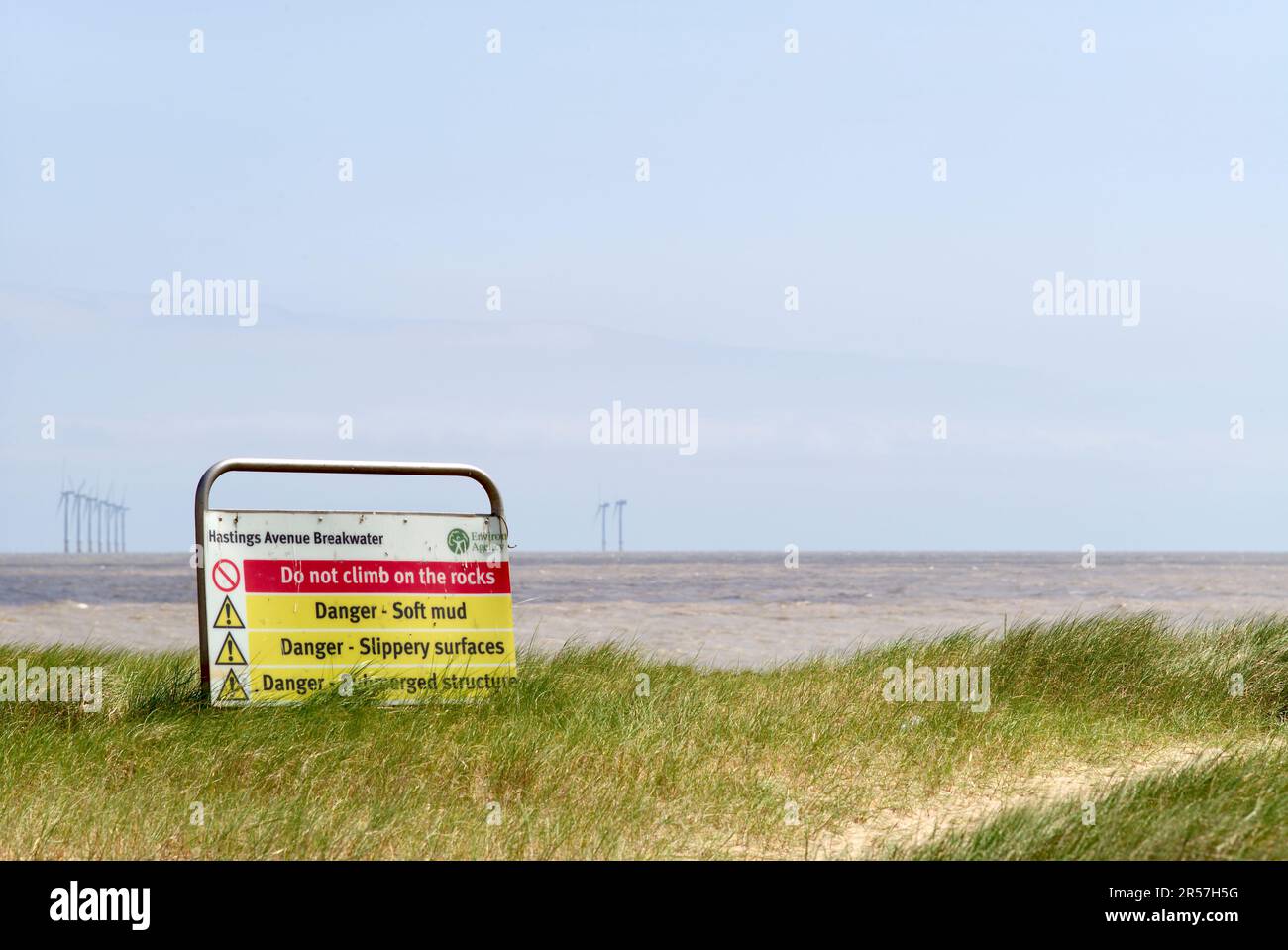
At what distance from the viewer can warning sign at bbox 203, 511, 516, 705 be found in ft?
27.3

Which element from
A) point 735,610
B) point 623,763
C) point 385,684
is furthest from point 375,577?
point 735,610

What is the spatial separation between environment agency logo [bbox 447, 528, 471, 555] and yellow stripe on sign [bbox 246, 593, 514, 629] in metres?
0.35

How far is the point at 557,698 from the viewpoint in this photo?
8.89 meters

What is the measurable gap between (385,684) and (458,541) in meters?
1.22

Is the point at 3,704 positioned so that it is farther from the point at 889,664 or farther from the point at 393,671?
the point at 889,664

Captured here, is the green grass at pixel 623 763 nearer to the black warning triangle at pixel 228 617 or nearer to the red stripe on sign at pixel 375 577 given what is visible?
the black warning triangle at pixel 228 617

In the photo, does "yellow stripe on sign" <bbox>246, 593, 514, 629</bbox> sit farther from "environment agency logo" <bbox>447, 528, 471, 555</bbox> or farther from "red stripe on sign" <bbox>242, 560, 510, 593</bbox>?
"environment agency logo" <bbox>447, 528, 471, 555</bbox>

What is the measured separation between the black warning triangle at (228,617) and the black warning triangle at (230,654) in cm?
7

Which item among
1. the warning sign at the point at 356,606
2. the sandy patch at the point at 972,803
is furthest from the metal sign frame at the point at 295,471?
the sandy patch at the point at 972,803

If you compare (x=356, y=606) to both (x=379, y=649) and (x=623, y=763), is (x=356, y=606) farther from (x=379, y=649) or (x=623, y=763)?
(x=623, y=763)
